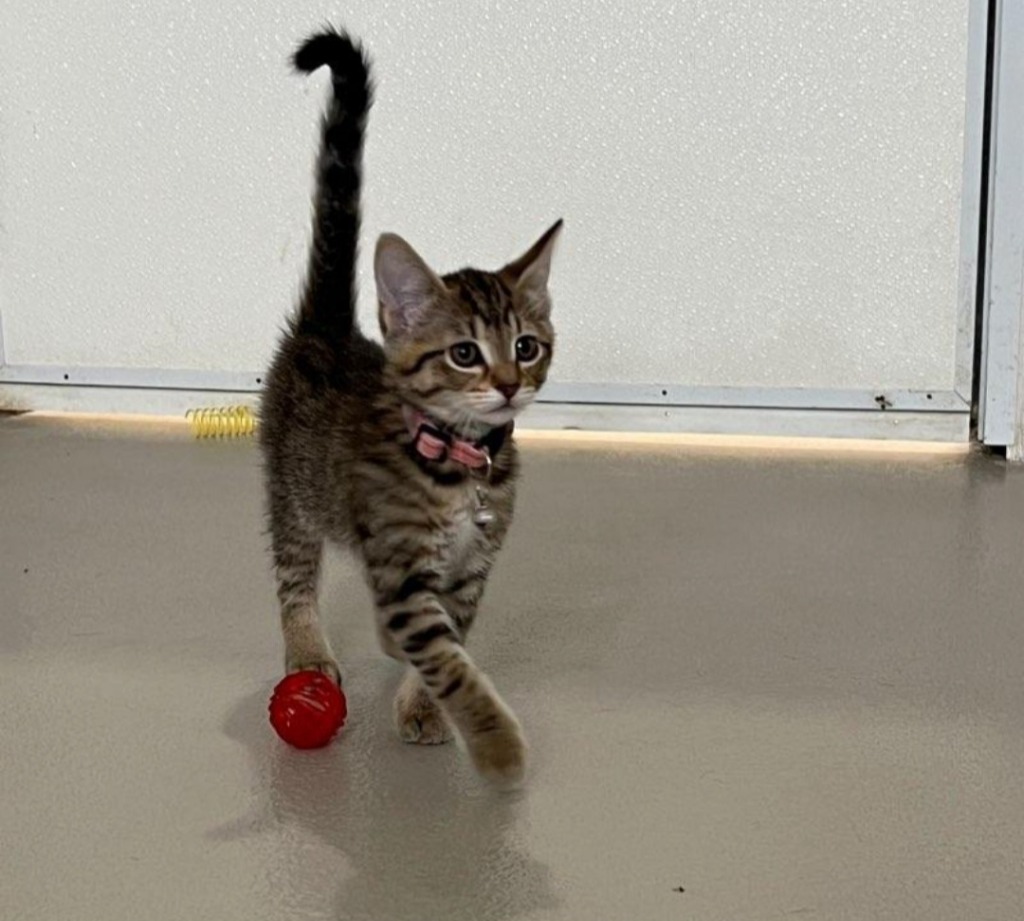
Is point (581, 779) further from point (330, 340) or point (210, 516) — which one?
point (210, 516)

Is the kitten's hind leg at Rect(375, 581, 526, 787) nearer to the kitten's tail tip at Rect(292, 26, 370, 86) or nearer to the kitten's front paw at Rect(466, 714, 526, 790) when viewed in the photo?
the kitten's front paw at Rect(466, 714, 526, 790)

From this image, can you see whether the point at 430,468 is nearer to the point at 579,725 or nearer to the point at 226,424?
the point at 579,725

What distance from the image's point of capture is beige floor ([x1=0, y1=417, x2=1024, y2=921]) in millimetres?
1194

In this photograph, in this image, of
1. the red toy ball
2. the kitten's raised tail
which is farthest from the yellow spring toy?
the red toy ball

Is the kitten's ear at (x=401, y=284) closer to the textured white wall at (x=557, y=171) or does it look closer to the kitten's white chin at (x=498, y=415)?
the kitten's white chin at (x=498, y=415)

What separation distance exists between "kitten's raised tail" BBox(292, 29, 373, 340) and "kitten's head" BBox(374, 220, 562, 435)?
0.86 feet

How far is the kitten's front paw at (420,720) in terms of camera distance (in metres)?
1.47

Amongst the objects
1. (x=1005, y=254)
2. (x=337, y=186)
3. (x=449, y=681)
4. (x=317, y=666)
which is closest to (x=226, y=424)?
(x=337, y=186)

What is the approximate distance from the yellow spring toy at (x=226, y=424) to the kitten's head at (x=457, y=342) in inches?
55.1

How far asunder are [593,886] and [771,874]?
0.47ft

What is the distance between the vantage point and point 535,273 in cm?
158

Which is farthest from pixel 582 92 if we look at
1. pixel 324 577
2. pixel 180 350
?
pixel 324 577

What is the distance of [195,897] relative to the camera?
118cm

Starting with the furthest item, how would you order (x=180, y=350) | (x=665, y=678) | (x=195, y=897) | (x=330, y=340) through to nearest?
(x=180, y=350)
(x=330, y=340)
(x=665, y=678)
(x=195, y=897)
